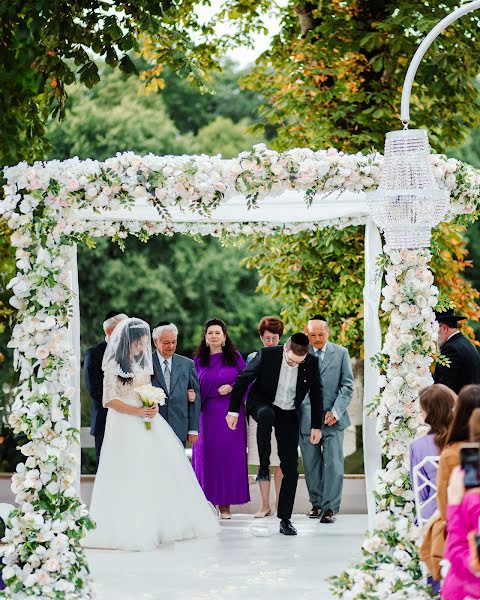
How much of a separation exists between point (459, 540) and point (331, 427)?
553 cm

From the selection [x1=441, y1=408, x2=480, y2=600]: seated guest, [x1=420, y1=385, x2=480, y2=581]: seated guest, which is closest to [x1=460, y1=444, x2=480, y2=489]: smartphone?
[x1=441, y1=408, x2=480, y2=600]: seated guest

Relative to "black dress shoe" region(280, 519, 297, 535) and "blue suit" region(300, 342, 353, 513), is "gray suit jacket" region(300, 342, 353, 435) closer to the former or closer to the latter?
"blue suit" region(300, 342, 353, 513)

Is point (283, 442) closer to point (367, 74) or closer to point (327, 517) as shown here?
point (327, 517)

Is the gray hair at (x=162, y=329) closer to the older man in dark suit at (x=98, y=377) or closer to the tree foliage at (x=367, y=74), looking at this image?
the older man in dark suit at (x=98, y=377)

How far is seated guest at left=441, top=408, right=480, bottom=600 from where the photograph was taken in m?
4.61

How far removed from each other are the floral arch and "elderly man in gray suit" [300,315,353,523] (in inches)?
117

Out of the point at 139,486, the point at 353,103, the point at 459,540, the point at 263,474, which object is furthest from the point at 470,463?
the point at 353,103

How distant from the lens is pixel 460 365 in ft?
28.6

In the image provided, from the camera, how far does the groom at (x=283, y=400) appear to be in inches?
362

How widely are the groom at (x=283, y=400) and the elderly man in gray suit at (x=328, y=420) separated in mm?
772

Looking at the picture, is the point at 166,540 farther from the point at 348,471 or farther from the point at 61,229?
the point at 348,471

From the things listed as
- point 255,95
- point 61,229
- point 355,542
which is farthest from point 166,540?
point 255,95

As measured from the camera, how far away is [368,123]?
1238cm

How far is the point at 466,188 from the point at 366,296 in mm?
1388
